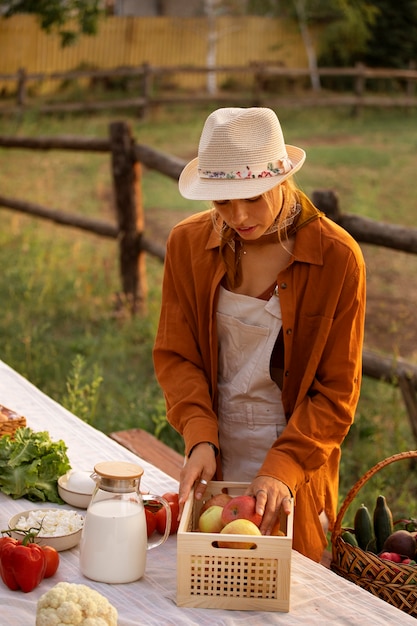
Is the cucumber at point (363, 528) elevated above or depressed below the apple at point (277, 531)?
below

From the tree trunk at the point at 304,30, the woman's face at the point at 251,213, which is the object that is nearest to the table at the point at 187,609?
the woman's face at the point at 251,213

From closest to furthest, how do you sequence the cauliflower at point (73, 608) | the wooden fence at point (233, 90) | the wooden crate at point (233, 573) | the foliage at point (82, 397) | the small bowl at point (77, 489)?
the cauliflower at point (73, 608) < the wooden crate at point (233, 573) < the small bowl at point (77, 489) < the foliage at point (82, 397) < the wooden fence at point (233, 90)

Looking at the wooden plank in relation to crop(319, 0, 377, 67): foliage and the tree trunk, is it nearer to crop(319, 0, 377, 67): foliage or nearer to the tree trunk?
crop(319, 0, 377, 67): foliage

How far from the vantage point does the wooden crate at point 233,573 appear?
2.21 metres

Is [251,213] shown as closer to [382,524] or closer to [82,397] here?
[382,524]

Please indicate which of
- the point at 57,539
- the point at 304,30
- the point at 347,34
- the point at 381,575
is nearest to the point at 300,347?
the point at 381,575

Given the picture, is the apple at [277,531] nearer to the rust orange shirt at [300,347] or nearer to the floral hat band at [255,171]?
the rust orange shirt at [300,347]

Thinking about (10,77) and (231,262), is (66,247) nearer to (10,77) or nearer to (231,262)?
(231,262)

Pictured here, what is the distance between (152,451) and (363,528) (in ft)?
4.61

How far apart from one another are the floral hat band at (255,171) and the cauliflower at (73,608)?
3.78 ft

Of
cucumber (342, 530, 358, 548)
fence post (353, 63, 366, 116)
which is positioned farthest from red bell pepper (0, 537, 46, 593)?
fence post (353, 63, 366, 116)

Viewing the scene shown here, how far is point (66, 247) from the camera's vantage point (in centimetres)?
952

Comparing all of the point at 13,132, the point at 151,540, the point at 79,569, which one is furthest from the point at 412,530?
the point at 13,132

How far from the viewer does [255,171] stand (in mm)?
2555
